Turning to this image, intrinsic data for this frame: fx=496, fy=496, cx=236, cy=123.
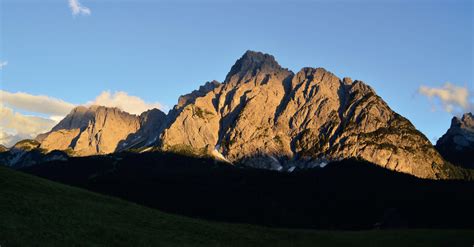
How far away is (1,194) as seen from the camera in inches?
2522

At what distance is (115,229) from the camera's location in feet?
194

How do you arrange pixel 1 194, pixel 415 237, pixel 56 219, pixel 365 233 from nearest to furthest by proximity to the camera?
pixel 56 219
pixel 1 194
pixel 415 237
pixel 365 233

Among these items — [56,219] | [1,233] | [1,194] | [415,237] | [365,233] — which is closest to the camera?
[1,233]

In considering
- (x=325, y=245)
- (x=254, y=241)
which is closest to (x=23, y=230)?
(x=254, y=241)

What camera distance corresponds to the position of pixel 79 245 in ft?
166

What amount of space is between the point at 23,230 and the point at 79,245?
248 inches

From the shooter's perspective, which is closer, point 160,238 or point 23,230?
point 23,230

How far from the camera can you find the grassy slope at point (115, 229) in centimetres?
5334

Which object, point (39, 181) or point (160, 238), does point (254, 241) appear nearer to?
point (160, 238)

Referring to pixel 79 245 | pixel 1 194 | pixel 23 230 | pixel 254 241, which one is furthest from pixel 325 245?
pixel 1 194

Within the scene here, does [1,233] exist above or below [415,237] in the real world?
below

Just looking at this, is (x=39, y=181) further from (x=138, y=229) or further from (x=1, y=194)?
(x=138, y=229)

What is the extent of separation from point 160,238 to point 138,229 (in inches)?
157

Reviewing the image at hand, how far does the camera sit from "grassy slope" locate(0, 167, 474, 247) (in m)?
53.3
